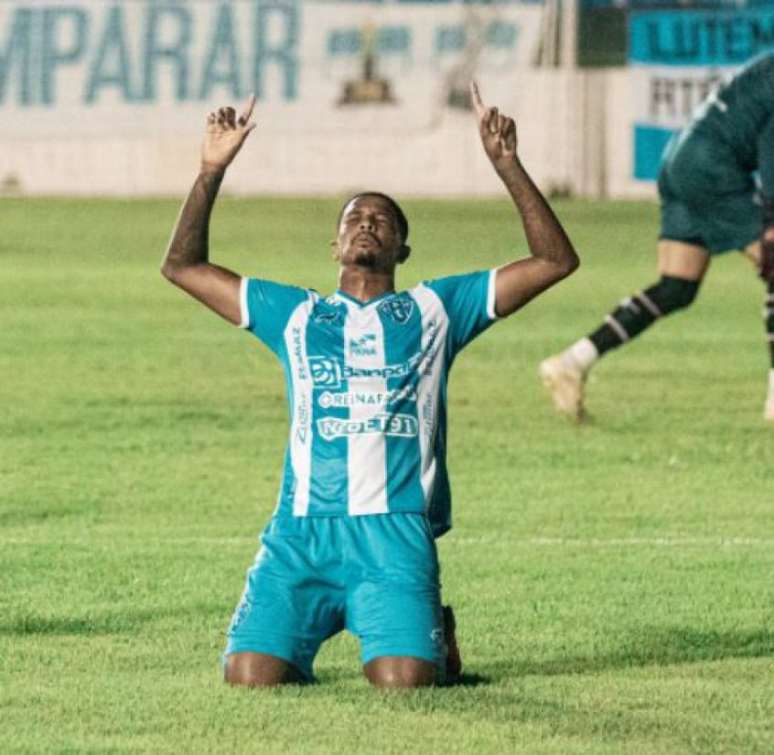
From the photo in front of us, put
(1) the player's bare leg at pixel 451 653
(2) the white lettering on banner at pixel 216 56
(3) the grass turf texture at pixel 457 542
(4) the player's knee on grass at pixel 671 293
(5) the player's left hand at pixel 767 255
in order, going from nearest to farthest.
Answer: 1. (3) the grass turf texture at pixel 457 542
2. (1) the player's bare leg at pixel 451 653
3. (5) the player's left hand at pixel 767 255
4. (4) the player's knee on grass at pixel 671 293
5. (2) the white lettering on banner at pixel 216 56

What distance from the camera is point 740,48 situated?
33.7m

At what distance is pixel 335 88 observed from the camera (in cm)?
3412

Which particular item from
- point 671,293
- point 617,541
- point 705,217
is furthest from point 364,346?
point 705,217

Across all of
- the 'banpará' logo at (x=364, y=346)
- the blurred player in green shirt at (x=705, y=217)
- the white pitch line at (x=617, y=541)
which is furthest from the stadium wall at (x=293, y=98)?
the 'banpará' logo at (x=364, y=346)

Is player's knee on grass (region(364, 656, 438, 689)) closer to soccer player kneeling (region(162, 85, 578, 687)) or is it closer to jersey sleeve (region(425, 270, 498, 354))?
soccer player kneeling (region(162, 85, 578, 687))

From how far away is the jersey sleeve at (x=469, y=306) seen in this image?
7.00m

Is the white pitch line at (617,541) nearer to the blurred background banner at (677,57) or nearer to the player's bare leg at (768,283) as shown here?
the player's bare leg at (768,283)

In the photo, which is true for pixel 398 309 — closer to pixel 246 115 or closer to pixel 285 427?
pixel 246 115

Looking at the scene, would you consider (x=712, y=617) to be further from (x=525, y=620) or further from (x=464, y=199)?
(x=464, y=199)

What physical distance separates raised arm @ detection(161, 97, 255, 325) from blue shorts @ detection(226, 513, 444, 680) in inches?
25.1

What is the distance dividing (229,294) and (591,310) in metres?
11.8

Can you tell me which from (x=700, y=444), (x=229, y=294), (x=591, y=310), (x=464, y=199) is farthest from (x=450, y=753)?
(x=464, y=199)

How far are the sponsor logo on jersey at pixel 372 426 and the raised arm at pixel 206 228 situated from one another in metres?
0.39

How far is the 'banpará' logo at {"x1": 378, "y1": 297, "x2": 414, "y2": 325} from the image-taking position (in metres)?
6.96
